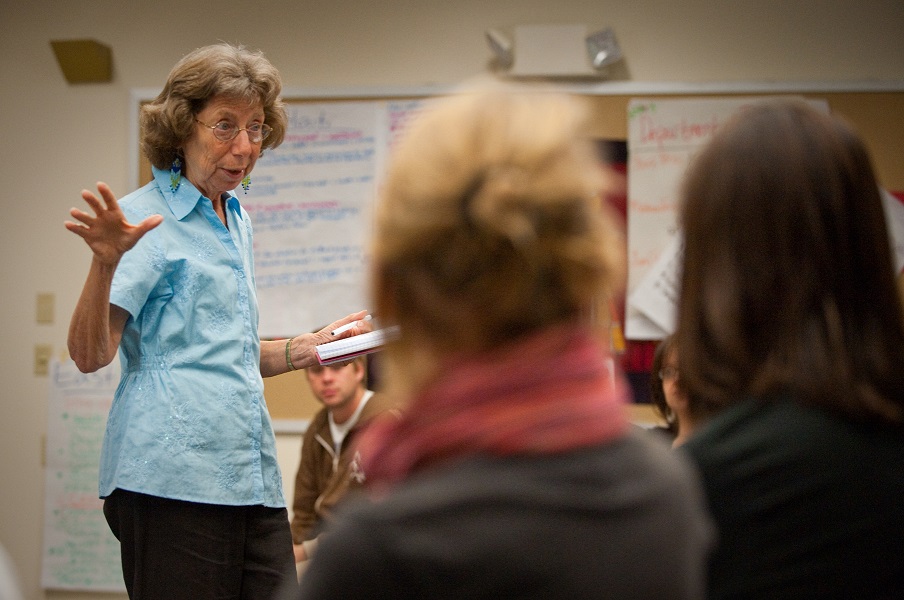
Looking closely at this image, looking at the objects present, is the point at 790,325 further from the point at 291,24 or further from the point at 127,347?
the point at 291,24

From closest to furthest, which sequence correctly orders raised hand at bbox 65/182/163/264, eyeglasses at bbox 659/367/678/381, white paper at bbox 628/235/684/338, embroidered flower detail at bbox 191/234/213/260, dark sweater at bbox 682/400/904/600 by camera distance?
dark sweater at bbox 682/400/904/600 < raised hand at bbox 65/182/163/264 < embroidered flower detail at bbox 191/234/213/260 < eyeglasses at bbox 659/367/678/381 < white paper at bbox 628/235/684/338

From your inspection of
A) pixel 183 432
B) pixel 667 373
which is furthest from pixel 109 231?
pixel 667 373

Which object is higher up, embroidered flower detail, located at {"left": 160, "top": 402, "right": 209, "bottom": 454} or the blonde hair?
the blonde hair

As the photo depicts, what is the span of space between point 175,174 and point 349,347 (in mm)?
470

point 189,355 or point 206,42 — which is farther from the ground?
point 206,42

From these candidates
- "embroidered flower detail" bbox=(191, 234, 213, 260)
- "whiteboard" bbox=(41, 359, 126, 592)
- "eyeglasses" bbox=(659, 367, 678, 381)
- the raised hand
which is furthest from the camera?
"whiteboard" bbox=(41, 359, 126, 592)

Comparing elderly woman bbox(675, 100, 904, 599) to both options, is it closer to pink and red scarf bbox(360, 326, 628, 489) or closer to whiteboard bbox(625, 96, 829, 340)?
pink and red scarf bbox(360, 326, 628, 489)

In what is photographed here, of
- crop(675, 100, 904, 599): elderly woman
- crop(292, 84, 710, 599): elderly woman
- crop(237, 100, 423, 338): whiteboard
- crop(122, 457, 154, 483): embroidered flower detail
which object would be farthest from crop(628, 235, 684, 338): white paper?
crop(292, 84, 710, 599): elderly woman

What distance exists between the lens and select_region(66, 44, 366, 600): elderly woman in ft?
5.18

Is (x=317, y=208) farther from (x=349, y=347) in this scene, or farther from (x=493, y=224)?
(x=493, y=224)

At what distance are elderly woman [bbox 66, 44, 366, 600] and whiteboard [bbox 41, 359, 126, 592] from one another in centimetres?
191

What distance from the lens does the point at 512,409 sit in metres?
0.72

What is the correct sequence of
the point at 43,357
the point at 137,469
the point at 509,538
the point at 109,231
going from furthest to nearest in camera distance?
1. the point at 43,357
2. the point at 137,469
3. the point at 109,231
4. the point at 509,538

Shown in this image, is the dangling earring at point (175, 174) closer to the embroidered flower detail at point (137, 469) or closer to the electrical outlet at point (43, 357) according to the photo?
the embroidered flower detail at point (137, 469)
